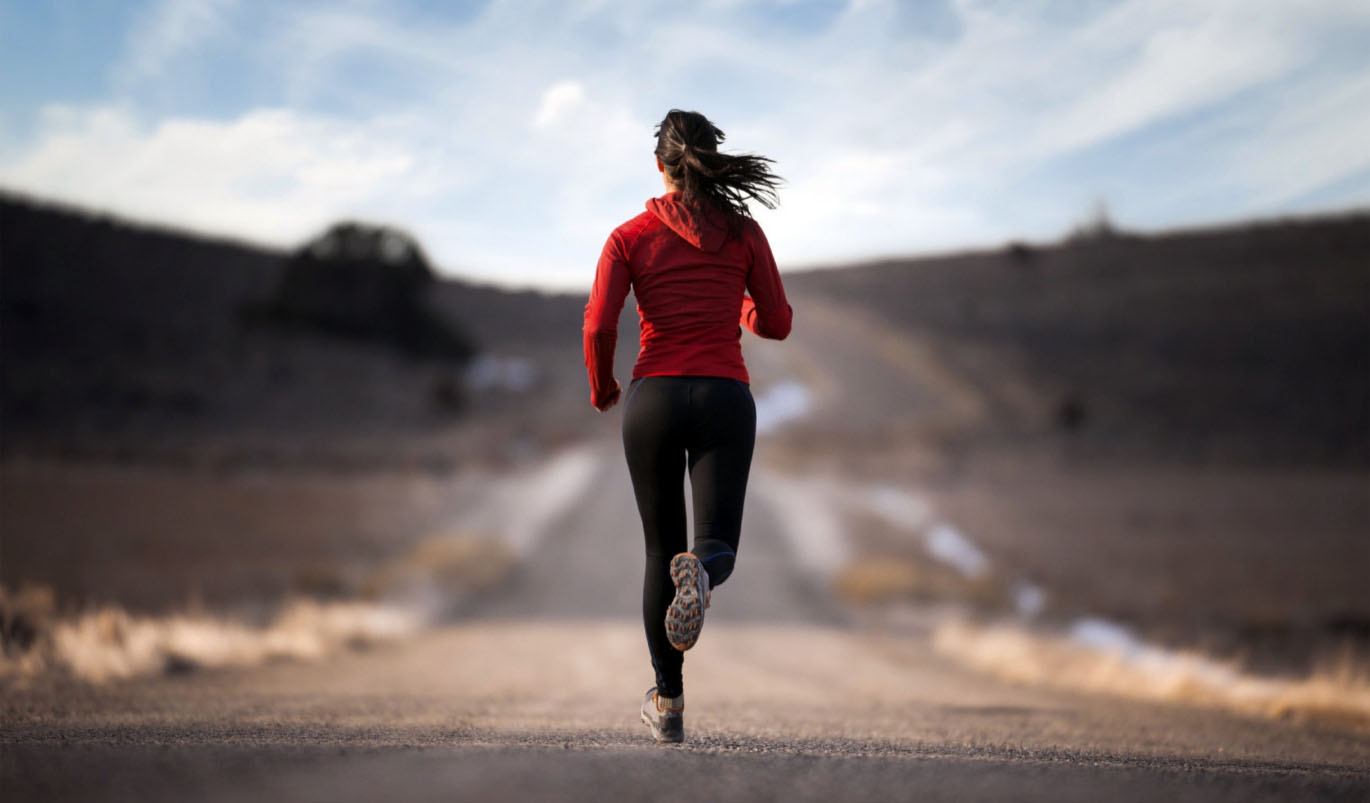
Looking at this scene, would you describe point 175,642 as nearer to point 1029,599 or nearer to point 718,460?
point 718,460

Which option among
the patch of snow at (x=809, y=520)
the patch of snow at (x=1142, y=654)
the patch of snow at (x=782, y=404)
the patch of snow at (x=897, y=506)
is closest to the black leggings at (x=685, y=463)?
the patch of snow at (x=1142, y=654)

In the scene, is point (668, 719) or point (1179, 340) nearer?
point (668, 719)

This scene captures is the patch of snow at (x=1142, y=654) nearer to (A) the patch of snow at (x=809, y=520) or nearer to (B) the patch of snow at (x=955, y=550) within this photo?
(B) the patch of snow at (x=955, y=550)

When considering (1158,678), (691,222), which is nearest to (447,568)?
(1158,678)

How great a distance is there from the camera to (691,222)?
3.55 meters

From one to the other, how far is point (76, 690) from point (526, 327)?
47353 millimetres

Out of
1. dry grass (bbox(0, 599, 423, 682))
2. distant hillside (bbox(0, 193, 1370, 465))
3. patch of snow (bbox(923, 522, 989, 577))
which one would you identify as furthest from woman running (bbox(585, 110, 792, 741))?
distant hillside (bbox(0, 193, 1370, 465))

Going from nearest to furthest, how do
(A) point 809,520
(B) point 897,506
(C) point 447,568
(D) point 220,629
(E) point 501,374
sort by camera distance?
(D) point 220,629
(C) point 447,568
(A) point 809,520
(B) point 897,506
(E) point 501,374

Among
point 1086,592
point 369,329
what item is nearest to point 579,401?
point 369,329

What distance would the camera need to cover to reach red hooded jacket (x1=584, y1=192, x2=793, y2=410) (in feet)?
11.6

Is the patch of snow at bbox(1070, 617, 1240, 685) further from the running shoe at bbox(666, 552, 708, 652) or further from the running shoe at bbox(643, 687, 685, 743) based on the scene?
the running shoe at bbox(666, 552, 708, 652)

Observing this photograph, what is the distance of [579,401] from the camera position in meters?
38.5

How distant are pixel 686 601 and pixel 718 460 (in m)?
0.49

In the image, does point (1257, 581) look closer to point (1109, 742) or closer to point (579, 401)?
point (1109, 742)
